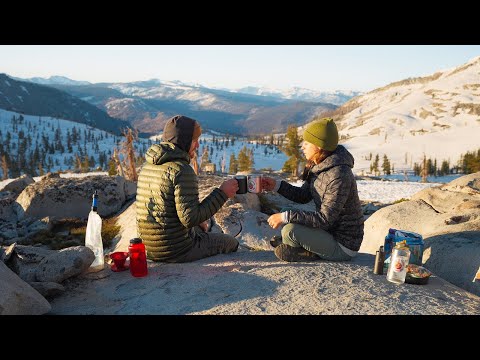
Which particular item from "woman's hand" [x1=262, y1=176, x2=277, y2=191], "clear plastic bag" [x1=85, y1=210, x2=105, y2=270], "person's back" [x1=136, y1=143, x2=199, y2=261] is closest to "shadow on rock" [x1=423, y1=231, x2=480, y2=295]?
"woman's hand" [x1=262, y1=176, x2=277, y2=191]

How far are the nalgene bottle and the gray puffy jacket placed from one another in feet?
3.07

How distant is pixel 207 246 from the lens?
25.6ft

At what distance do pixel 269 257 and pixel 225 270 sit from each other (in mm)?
1199

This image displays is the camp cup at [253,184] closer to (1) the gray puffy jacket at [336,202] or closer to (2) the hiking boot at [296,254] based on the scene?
(1) the gray puffy jacket at [336,202]

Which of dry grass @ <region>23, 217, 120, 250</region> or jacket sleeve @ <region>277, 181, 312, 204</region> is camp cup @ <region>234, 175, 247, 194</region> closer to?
jacket sleeve @ <region>277, 181, 312, 204</region>

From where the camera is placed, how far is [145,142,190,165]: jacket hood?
6773 mm

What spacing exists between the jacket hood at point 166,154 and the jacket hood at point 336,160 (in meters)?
2.28

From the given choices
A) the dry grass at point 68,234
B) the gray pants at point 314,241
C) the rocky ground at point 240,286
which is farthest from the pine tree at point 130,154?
the gray pants at point 314,241

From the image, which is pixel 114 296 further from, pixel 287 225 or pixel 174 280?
pixel 287 225

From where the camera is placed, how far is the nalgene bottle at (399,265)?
6.38 meters

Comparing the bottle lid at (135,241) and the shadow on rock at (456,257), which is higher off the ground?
the bottle lid at (135,241)

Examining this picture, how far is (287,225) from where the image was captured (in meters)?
7.16
